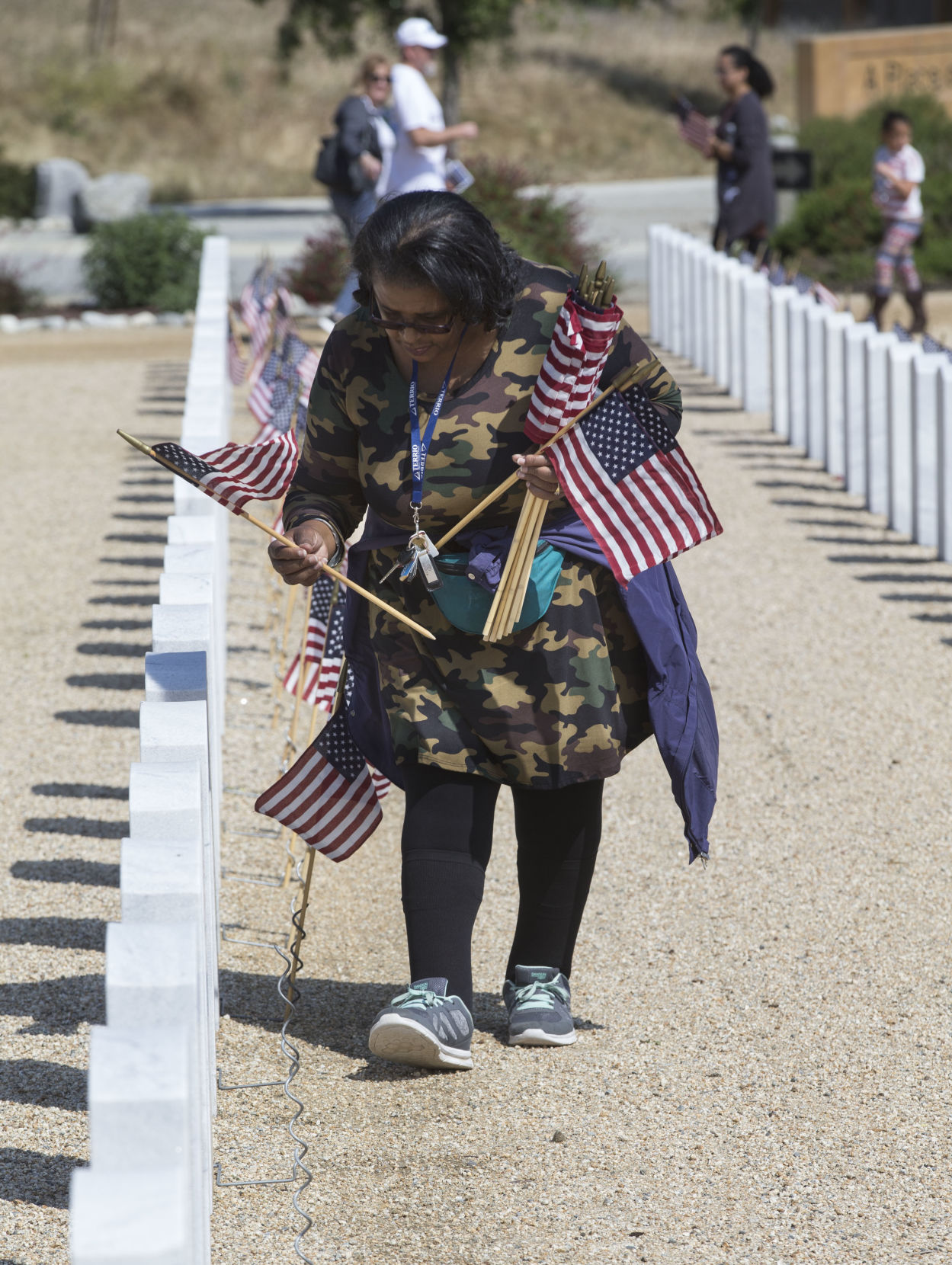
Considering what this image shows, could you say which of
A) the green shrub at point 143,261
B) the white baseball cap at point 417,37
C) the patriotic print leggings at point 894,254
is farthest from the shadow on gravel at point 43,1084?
the green shrub at point 143,261

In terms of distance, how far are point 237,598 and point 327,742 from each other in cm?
396

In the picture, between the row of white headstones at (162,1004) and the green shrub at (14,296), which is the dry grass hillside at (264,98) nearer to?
the green shrub at (14,296)

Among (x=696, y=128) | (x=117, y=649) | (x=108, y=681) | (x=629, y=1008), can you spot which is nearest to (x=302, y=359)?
(x=117, y=649)

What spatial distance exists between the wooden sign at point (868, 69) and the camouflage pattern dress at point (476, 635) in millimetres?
27984

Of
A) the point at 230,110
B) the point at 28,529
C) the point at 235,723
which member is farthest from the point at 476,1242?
the point at 230,110

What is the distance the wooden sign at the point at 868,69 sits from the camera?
99.2ft

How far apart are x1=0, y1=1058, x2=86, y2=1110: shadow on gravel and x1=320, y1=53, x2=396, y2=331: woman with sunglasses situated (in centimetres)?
778

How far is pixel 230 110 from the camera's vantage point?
43.3 metres

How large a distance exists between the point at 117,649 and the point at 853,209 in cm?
1510

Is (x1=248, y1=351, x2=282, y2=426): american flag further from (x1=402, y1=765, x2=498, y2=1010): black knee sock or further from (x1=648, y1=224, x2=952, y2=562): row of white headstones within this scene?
(x1=402, y1=765, x2=498, y2=1010): black knee sock

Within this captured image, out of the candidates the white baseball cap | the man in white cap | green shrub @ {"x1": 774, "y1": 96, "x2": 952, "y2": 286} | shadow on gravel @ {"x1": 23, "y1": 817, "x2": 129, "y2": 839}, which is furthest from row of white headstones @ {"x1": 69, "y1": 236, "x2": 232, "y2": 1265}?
green shrub @ {"x1": 774, "y1": 96, "x2": 952, "y2": 286}

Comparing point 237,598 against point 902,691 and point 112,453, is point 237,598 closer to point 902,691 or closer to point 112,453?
point 902,691

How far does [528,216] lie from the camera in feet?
53.8

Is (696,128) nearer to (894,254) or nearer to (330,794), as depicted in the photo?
(894,254)
